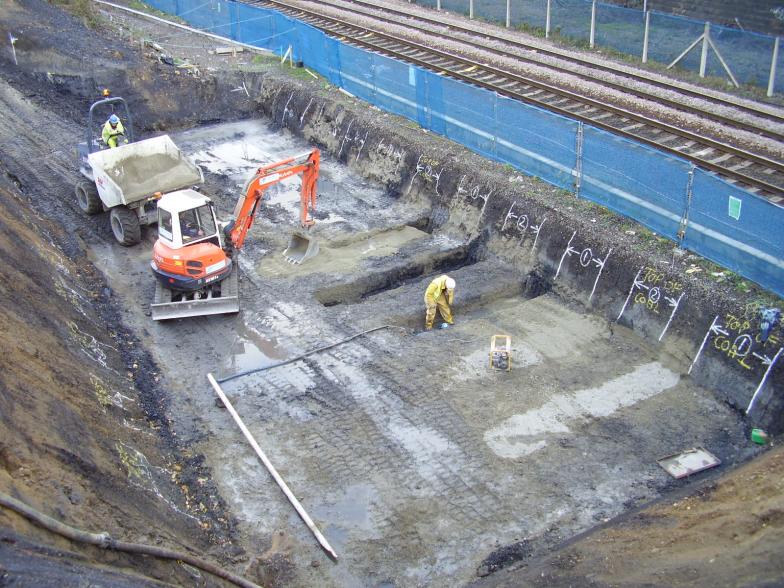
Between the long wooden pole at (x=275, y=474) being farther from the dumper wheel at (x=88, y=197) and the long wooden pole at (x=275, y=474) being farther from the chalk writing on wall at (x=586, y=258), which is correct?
the dumper wheel at (x=88, y=197)

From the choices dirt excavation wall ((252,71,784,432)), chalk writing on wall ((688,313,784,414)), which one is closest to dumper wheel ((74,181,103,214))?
dirt excavation wall ((252,71,784,432))

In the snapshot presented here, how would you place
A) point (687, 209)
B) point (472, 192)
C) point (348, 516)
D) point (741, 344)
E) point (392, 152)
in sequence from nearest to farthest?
point (348, 516)
point (741, 344)
point (687, 209)
point (472, 192)
point (392, 152)

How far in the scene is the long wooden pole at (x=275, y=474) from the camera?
964cm

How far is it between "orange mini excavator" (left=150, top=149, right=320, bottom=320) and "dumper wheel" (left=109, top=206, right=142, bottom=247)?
6.80 feet

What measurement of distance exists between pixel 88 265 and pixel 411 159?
793 cm

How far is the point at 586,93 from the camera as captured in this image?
2033 centimetres

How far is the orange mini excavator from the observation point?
1418cm

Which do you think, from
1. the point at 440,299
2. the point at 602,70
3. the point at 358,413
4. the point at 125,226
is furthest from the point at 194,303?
the point at 602,70

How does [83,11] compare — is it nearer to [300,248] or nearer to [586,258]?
[300,248]

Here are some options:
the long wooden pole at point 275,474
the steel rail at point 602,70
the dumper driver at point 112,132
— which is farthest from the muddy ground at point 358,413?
the steel rail at point 602,70

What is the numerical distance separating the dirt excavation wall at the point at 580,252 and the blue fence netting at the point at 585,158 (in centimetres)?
36

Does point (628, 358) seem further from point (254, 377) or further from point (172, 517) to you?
point (172, 517)

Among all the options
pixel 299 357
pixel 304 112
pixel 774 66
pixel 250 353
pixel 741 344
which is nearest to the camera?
pixel 741 344

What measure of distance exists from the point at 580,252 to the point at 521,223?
177 centimetres
